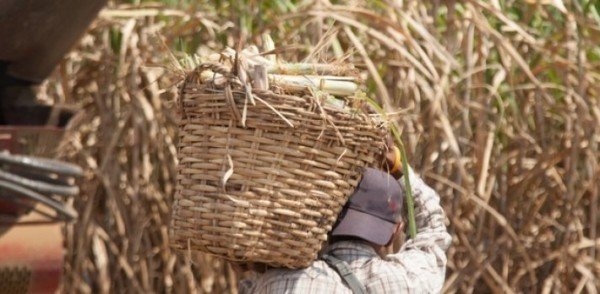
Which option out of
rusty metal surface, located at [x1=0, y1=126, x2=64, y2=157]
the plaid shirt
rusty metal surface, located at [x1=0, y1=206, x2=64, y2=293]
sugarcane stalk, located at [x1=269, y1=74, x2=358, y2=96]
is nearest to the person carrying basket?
the plaid shirt

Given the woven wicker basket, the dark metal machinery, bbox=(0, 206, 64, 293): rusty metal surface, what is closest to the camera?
the dark metal machinery

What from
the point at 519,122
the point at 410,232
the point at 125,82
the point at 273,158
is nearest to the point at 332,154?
the point at 273,158

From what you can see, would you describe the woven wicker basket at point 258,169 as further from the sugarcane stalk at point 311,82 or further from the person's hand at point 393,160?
the person's hand at point 393,160

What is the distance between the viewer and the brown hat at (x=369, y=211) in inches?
130

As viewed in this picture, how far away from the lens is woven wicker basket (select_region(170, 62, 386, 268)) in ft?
9.92

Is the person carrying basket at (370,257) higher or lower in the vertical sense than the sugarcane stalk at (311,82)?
lower

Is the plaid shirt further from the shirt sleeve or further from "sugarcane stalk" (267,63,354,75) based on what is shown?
"sugarcane stalk" (267,63,354,75)

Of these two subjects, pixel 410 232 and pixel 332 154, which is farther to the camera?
pixel 410 232

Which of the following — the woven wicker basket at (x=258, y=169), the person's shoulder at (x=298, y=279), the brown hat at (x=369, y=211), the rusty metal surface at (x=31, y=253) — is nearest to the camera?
the rusty metal surface at (x=31, y=253)

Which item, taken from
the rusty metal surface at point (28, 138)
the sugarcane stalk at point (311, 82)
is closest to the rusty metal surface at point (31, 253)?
the rusty metal surface at point (28, 138)

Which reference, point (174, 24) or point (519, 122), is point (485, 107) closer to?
point (519, 122)

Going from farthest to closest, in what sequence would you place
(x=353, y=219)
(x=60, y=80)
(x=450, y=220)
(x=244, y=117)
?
1. (x=450, y=220)
2. (x=60, y=80)
3. (x=353, y=219)
4. (x=244, y=117)

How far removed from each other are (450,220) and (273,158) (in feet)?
6.60

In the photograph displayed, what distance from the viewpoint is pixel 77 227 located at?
15.1 feet
